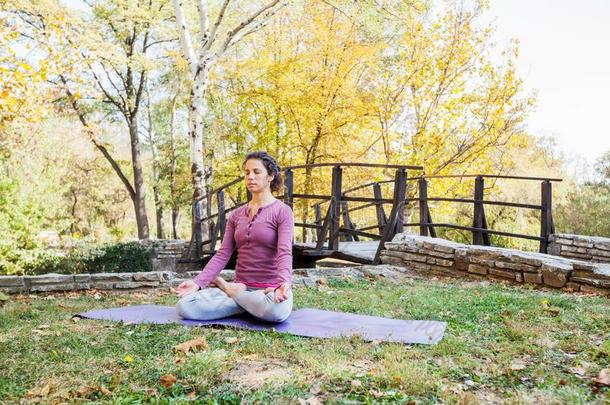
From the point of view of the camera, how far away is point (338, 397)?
2342 millimetres

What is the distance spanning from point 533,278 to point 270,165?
3.87 m

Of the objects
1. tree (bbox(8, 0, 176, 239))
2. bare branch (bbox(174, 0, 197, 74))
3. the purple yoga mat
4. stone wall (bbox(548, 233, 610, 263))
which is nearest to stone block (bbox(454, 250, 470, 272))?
stone wall (bbox(548, 233, 610, 263))

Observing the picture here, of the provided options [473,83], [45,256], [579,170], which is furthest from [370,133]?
[579,170]

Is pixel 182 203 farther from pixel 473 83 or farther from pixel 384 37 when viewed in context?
pixel 473 83

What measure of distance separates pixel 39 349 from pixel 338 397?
6.61 feet

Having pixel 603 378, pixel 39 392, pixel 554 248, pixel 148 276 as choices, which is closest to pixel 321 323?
pixel 603 378

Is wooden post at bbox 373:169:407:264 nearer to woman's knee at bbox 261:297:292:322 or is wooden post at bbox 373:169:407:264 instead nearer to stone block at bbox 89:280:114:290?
stone block at bbox 89:280:114:290

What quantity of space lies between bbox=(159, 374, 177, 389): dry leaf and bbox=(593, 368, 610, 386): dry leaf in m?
2.15

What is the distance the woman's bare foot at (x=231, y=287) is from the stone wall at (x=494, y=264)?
3.86 m

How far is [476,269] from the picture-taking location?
673 cm

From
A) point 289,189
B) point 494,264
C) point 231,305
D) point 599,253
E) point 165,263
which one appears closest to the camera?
point 231,305

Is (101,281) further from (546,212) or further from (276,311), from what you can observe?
(546,212)

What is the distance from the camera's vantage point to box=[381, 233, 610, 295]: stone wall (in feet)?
18.5

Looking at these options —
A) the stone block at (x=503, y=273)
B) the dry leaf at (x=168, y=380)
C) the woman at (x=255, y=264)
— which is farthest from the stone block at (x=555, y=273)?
the dry leaf at (x=168, y=380)
